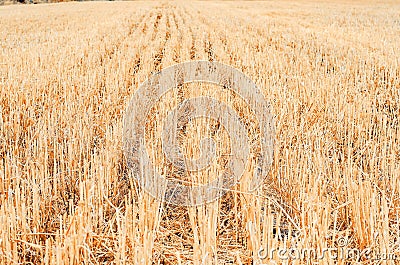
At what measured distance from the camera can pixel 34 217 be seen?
2.08m

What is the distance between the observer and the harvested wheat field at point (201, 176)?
1812mm

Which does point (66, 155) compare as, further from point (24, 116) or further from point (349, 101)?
point (349, 101)
